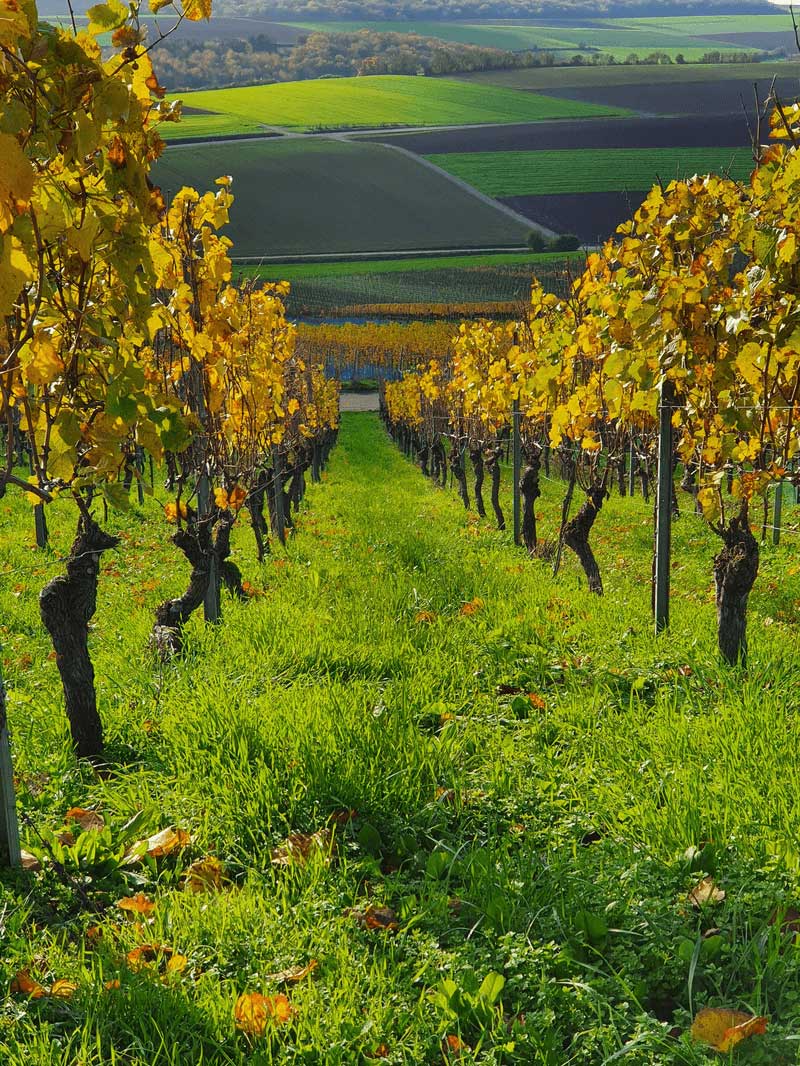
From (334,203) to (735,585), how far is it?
76.4 metres

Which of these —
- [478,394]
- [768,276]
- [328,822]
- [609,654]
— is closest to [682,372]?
[768,276]

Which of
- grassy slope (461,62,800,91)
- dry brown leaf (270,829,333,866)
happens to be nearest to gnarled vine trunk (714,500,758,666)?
dry brown leaf (270,829,333,866)

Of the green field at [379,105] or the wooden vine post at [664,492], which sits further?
the green field at [379,105]

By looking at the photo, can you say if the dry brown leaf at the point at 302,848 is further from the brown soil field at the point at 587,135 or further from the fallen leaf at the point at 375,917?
the brown soil field at the point at 587,135

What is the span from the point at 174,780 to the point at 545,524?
36.0ft

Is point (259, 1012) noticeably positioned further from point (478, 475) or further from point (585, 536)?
point (478, 475)

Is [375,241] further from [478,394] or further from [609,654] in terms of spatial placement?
[609,654]

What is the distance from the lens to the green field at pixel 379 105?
8944cm

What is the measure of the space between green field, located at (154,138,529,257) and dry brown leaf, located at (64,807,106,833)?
225 feet

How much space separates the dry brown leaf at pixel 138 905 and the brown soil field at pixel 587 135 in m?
79.3

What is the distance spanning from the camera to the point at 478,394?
1333 cm

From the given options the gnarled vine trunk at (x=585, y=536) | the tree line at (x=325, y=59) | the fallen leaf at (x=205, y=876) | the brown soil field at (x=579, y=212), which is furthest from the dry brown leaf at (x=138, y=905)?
the tree line at (x=325, y=59)

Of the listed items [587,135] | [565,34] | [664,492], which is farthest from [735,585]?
[565,34]

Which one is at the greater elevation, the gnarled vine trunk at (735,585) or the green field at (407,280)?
the green field at (407,280)
